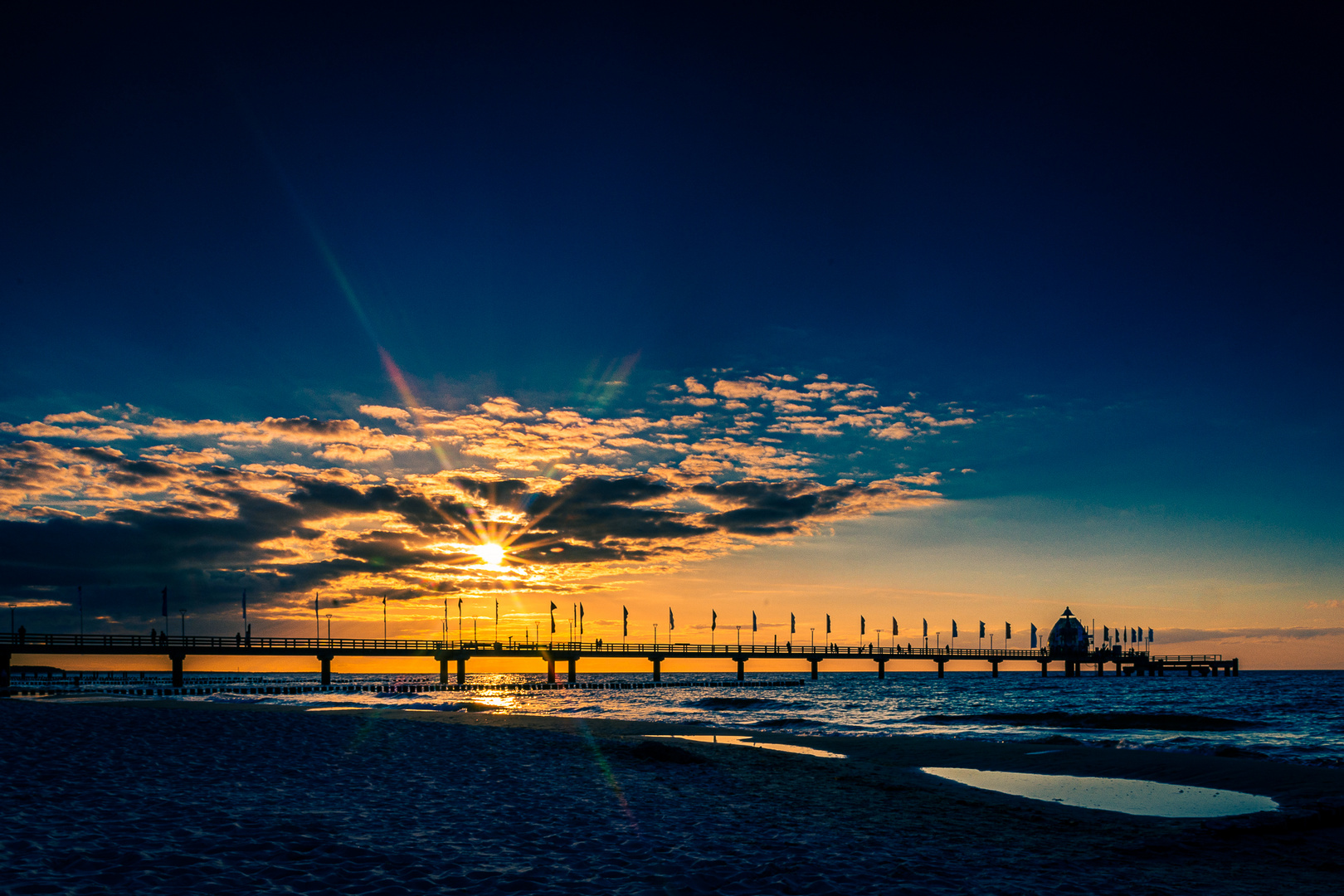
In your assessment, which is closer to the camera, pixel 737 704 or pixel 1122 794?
pixel 1122 794

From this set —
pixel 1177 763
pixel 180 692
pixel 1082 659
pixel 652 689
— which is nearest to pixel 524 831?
pixel 1177 763

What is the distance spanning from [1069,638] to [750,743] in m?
153

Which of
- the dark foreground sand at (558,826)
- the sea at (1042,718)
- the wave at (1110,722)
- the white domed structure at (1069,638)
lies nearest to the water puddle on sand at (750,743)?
the dark foreground sand at (558,826)

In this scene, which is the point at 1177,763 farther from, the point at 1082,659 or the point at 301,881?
the point at 1082,659

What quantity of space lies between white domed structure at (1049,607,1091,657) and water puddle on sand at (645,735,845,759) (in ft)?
483

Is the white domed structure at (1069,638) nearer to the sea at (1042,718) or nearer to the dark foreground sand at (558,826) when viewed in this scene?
the sea at (1042,718)

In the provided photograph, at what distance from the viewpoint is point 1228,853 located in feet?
37.6

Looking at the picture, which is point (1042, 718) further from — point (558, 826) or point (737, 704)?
point (558, 826)

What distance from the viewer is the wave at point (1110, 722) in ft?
123

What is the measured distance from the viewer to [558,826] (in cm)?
1155

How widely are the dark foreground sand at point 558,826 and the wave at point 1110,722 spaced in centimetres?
1850

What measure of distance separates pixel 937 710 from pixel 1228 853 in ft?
136

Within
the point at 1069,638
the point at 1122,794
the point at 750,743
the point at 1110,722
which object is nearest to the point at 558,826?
the point at 1122,794

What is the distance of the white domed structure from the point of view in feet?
514
